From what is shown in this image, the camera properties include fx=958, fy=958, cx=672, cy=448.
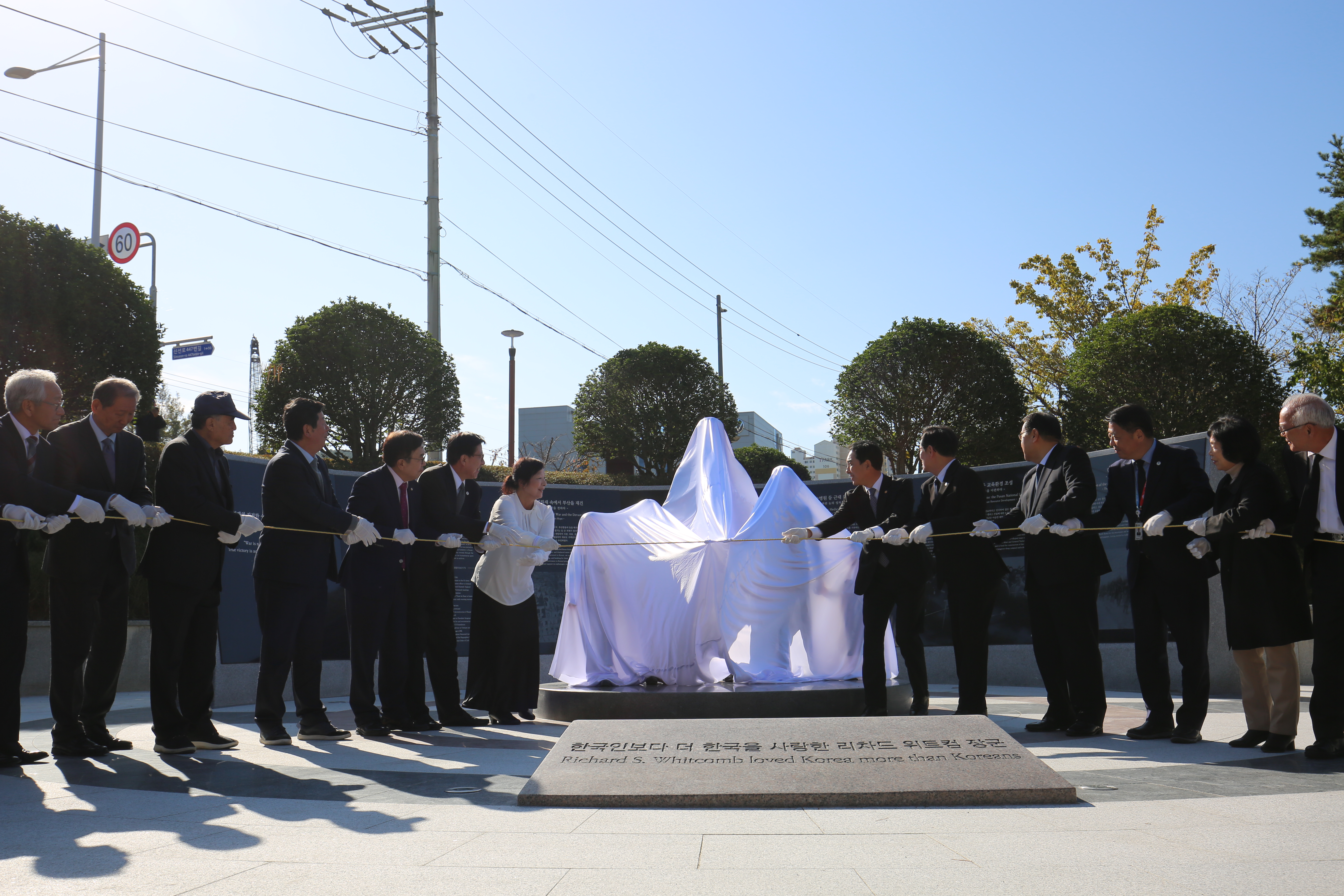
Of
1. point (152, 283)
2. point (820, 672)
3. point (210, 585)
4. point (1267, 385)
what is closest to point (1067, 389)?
point (1267, 385)

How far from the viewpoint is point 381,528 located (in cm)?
679

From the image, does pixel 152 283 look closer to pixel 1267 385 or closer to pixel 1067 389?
pixel 1067 389

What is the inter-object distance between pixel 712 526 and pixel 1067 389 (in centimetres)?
1563

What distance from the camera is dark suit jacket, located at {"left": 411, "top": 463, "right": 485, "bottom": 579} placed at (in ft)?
23.1

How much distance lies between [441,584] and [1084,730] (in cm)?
453

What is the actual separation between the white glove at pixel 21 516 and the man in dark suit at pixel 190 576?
23.8 inches

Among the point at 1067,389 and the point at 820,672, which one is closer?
the point at 820,672

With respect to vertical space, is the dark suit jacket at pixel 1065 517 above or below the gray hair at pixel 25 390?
below

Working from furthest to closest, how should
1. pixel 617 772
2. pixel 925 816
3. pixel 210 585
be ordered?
pixel 210 585 < pixel 617 772 < pixel 925 816

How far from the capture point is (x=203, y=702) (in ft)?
18.5

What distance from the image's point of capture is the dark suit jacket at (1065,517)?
19.9ft

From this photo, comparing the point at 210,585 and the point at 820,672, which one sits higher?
the point at 210,585

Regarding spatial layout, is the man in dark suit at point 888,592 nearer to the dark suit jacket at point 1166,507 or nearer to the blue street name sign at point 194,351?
the dark suit jacket at point 1166,507

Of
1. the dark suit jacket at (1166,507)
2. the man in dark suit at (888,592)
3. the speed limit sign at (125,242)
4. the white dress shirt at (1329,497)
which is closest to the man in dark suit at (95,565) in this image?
the man in dark suit at (888,592)
